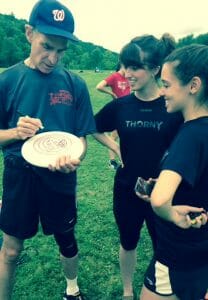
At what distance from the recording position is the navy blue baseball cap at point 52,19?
8.84 feet

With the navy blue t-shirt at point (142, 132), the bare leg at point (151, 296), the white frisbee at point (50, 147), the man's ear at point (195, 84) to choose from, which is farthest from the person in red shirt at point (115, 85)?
the man's ear at point (195, 84)

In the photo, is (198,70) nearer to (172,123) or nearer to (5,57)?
(172,123)

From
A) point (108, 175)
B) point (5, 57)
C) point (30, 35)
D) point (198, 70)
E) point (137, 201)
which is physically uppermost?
point (198, 70)

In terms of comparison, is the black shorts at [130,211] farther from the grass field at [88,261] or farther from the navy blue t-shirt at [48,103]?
the grass field at [88,261]

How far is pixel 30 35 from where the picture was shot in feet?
9.32

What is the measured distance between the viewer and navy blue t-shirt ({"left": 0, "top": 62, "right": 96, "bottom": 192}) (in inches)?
108

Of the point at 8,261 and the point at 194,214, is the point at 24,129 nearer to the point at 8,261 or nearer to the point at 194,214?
the point at 8,261

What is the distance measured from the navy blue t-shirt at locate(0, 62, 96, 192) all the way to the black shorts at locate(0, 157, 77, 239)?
3.1 inches

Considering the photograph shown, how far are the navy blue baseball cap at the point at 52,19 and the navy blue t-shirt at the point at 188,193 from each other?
1293 millimetres

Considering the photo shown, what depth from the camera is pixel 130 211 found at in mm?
3004

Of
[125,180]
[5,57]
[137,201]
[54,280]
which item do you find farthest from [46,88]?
[5,57]

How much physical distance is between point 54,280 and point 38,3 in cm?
272

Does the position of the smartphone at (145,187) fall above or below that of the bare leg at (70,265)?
above

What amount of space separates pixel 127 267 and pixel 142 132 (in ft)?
4.46
